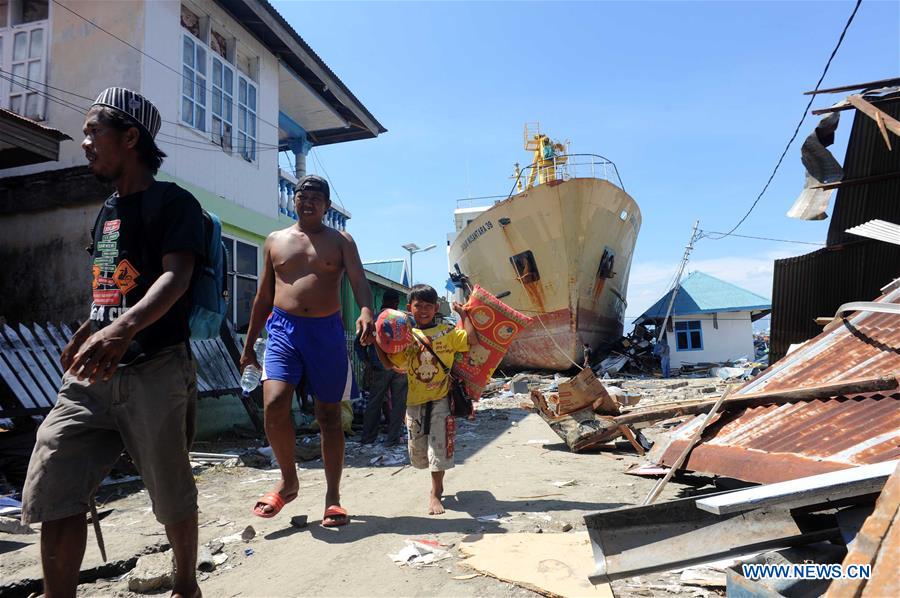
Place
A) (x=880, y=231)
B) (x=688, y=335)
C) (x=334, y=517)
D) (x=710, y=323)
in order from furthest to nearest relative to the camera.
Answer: (x=688, y=335) → (x=710, y=323) → (x=880, y=231) → (x=334, y=517)

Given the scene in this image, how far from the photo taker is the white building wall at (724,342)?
23.2 m

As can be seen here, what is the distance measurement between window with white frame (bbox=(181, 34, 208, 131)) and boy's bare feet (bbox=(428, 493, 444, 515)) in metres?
6.55

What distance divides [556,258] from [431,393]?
12211mm

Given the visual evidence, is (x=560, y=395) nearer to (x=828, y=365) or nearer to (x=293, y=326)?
Answer: (x=828, y=365)

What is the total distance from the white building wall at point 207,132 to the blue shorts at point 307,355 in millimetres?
5038

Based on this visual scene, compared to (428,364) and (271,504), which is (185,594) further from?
(428,364)

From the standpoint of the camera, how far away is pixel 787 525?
5.31 feet

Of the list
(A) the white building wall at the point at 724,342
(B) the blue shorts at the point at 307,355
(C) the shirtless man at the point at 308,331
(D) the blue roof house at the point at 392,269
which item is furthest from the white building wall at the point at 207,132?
(A) the white building wall at the point at 724,342

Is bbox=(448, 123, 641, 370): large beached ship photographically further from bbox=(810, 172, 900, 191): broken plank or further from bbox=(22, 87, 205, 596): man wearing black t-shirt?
bbox=(22, 87, 205, 596): man wearing black t-shirt

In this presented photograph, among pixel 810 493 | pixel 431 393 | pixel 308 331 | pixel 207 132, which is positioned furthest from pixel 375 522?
pixel 207 132

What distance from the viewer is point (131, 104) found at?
1.91 meters

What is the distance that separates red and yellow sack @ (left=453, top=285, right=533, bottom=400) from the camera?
3.44m

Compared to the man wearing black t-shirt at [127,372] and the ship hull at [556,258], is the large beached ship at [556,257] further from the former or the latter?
the man wearing black t-shirt at [127,372]

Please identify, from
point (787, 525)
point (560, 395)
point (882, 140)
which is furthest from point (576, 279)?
point (787, 525)
